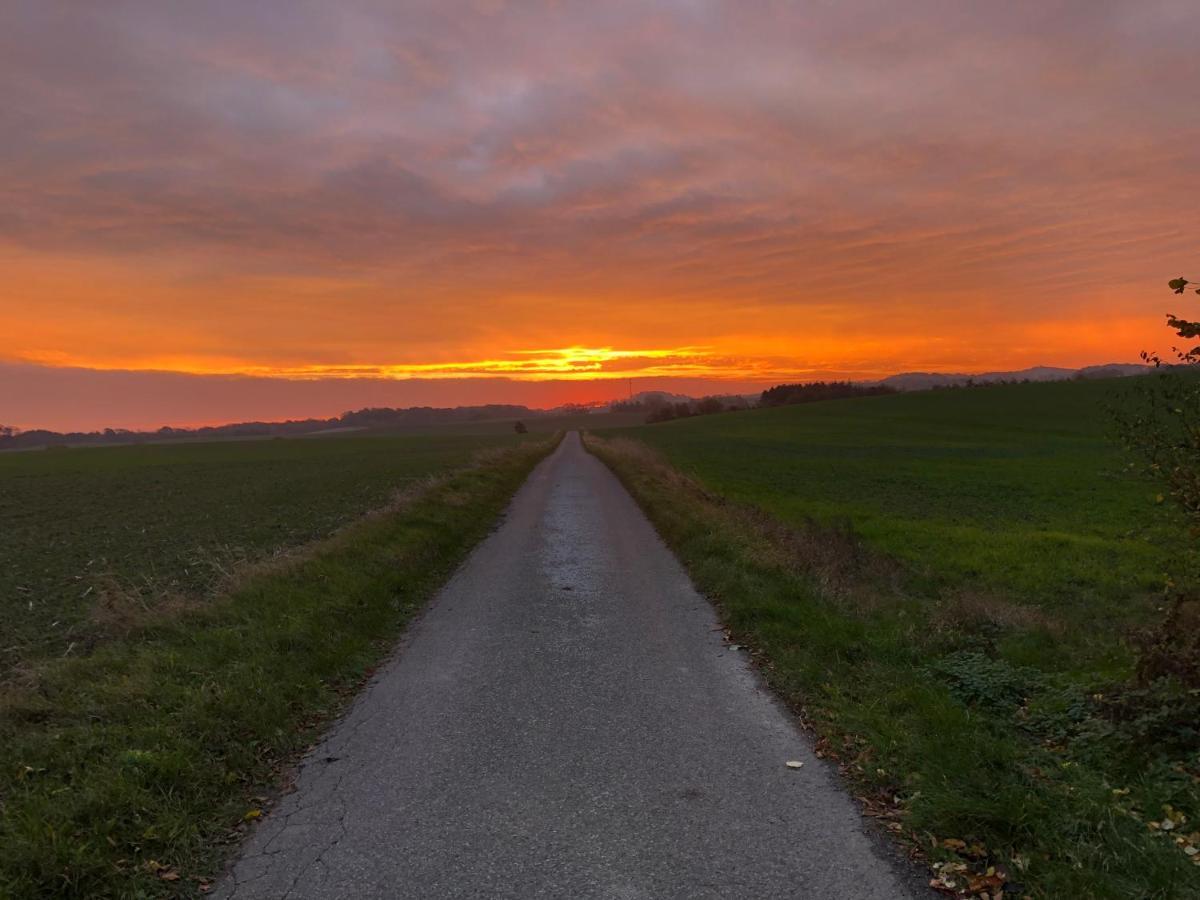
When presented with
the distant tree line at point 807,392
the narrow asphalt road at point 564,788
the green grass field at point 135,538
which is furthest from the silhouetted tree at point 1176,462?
the distant tree line at point 807,392

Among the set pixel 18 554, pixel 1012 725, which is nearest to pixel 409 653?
pixel 1012 725

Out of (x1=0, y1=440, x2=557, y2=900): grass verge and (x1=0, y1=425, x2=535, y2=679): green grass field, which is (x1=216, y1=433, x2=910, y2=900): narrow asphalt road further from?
(x1=0, y1=425, x2=535, y2=679): green grass field

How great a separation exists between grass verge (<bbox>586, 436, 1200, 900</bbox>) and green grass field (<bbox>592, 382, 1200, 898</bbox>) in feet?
0.05

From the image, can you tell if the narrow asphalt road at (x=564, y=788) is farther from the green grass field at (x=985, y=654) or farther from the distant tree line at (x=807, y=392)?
the distant tree line at (x=807, y=392)

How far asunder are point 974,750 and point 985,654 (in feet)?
9.88

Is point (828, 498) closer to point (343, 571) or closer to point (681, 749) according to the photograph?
point (343, 571)

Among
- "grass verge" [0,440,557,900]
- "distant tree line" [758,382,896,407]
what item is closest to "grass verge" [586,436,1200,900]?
"grass verge" [0,440,557,900]

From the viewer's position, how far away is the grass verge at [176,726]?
4.13 meters

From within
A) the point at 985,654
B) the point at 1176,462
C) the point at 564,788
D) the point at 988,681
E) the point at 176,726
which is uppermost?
the point at 1176,462

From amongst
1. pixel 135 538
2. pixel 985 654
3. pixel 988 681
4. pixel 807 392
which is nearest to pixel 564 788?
pixel 988 681

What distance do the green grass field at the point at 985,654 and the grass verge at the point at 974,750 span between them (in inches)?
0.6

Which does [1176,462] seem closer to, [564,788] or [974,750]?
[974,750]

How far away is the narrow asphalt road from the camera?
3.90 meters

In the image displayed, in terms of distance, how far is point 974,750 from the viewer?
16.5 feet
